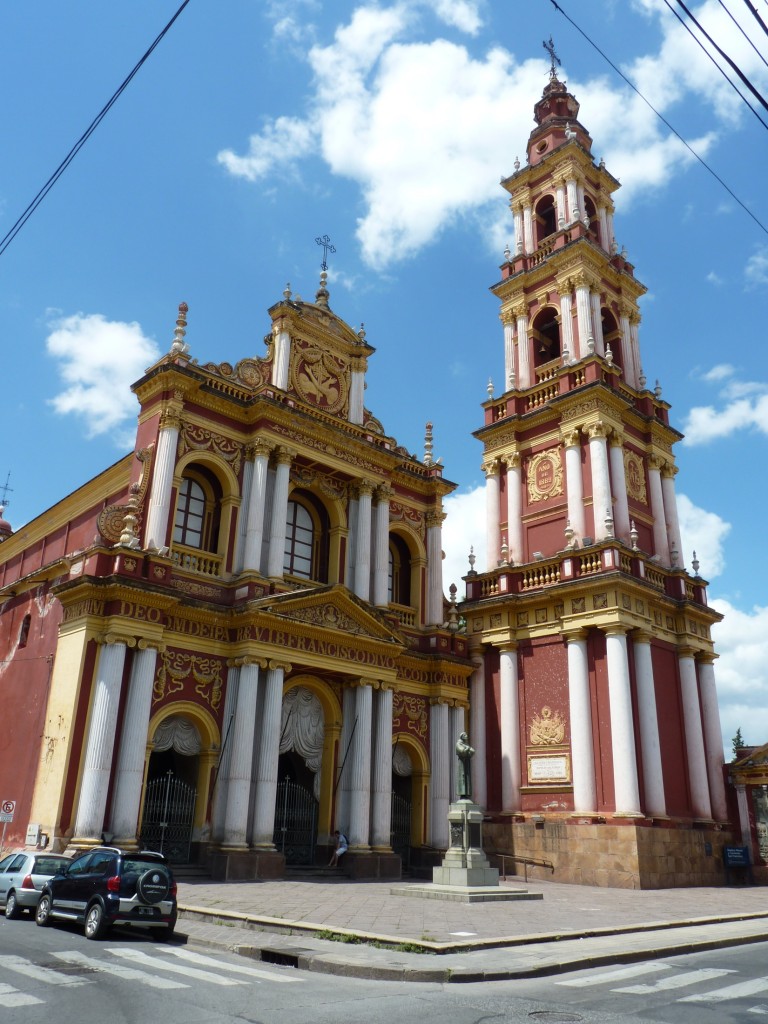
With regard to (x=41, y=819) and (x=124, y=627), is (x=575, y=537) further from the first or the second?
(x=41, y=819)

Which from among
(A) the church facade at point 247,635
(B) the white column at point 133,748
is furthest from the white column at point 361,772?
(B) the white column at point 133,748

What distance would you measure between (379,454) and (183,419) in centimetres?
670

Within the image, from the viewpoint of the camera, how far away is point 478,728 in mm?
28031

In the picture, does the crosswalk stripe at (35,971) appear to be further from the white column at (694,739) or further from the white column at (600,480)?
the white column at (694,739)

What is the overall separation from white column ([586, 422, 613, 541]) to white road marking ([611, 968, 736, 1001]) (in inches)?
661

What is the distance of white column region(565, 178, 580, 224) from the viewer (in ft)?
108

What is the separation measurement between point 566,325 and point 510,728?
14.5 metres

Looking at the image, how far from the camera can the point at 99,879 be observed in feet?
40.0

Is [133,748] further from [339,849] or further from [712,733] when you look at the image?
[712,733]

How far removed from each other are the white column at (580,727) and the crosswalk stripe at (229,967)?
15.3 m

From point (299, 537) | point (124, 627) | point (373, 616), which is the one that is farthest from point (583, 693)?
point (124, 627)

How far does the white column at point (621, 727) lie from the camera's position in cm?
2316

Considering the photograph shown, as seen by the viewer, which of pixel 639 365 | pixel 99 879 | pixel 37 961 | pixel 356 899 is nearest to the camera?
pixel 37 961

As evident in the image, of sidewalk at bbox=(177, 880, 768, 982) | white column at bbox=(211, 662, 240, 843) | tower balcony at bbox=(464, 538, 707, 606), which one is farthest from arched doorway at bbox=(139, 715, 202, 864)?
tower balcony at bbox=(464, 538, 707, 606)
